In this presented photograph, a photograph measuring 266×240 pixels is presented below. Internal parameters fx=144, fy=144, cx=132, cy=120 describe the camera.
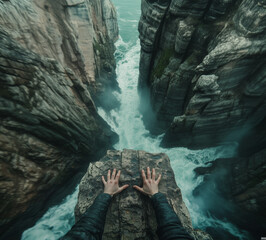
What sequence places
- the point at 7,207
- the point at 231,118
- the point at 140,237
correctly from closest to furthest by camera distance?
the point at 140,237
the point at 7,207
the point at 231,118

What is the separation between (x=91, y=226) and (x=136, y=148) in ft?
46.6

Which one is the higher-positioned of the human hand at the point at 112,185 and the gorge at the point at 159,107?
the gorge at the point at 159,107

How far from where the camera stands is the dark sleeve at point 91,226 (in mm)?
3605

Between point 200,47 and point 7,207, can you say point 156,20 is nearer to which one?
point 200,47

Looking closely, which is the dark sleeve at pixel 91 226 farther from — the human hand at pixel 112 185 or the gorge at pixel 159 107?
the gorge at pixel 159 107

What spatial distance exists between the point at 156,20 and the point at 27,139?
14.7 m

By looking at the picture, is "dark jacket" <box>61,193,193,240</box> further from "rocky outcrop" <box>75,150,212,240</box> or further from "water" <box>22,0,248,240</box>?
"water" <box>22,0,248,240</box>

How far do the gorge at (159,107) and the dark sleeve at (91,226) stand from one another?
531 cm

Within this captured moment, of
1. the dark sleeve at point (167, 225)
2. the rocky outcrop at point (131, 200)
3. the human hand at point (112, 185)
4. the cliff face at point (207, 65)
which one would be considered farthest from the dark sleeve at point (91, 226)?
the cliff face at point (207, 65)

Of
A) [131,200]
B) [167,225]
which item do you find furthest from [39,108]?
[167,225]

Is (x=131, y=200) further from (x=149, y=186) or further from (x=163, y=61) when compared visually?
(x=163, y=61)

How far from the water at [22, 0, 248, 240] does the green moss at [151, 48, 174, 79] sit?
26.5ft

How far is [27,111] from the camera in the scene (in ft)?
25.6

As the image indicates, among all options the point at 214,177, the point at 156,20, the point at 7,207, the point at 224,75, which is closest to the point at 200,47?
the point at 224,75
